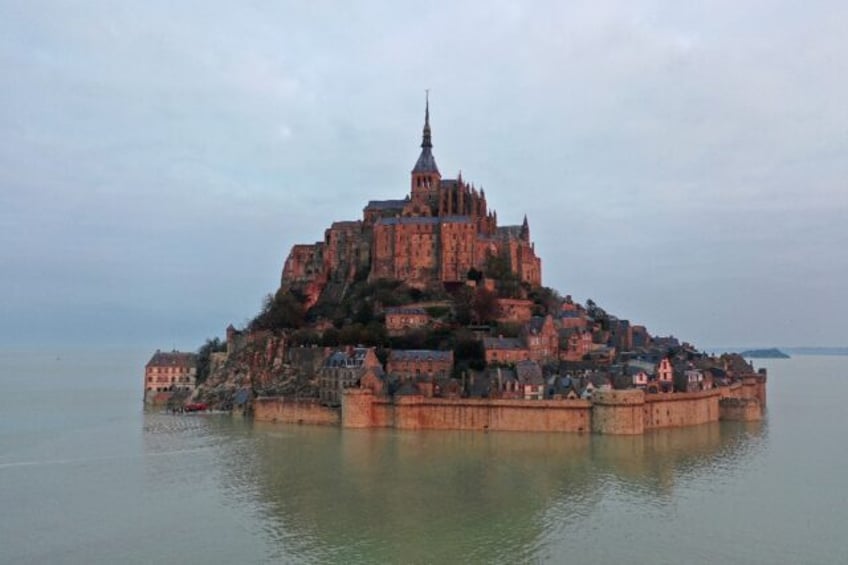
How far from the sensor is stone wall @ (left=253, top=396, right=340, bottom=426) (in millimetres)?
47344

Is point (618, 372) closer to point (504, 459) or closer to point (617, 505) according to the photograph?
point (504, 459)

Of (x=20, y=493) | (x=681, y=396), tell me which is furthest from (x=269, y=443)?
(x=681, y=396)

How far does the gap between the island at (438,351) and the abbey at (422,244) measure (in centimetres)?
15

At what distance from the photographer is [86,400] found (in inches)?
2680

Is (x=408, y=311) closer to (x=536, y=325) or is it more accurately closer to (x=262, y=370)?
(x=536, y=325)

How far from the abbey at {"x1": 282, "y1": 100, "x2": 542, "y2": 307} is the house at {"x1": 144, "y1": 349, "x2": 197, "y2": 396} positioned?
13.3 m

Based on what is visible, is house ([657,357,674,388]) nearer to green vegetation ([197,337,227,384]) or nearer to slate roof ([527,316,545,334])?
slate roof ([527,316,545,334])

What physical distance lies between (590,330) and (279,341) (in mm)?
27307

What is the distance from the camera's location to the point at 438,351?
5238 cm

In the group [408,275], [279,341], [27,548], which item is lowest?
[27,548]

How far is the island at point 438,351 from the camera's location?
4506 centimetres

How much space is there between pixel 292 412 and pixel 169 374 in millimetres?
20014

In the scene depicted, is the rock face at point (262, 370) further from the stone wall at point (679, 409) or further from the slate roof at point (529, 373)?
the stone wall at point (679, 409)

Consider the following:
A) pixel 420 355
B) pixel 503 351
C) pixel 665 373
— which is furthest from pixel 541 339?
pixel 420 355
